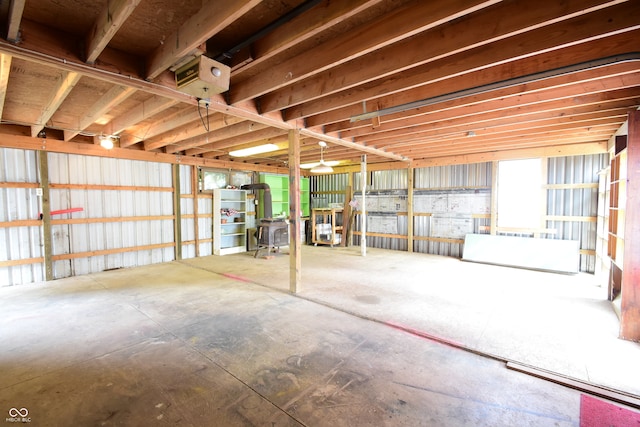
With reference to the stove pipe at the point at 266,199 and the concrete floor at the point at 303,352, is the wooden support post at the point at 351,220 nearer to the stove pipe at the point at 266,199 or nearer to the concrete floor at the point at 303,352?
the stove pipe at the point at 266,199

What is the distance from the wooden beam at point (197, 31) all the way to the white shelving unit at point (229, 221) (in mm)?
5212

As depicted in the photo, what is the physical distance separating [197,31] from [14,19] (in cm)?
106

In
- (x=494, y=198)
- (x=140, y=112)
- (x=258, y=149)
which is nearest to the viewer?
(x=140, y=112)

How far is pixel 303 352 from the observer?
255 cm

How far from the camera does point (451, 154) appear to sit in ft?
22.1

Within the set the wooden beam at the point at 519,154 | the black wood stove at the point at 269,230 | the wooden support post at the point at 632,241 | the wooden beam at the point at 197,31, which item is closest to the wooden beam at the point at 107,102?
the wooden beam at the point at 197,31

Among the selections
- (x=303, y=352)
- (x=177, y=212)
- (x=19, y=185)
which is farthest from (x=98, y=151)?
(x=303, y=352)

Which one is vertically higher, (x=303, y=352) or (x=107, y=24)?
(x=107, y=24)

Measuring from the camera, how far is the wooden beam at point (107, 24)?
1662mm

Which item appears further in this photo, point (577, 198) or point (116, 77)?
point (577, 198)

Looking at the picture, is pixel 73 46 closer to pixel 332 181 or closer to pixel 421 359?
pixel 421 359

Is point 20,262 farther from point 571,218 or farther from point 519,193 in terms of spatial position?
point 571,218

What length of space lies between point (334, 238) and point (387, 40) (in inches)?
273

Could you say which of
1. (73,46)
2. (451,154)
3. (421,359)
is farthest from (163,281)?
(451,154)
